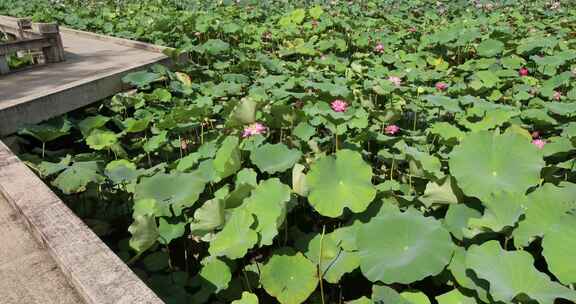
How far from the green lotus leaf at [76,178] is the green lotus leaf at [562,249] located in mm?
1804

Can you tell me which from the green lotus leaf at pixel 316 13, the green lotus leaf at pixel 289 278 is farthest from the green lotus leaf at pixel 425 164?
the green lotus leaf at pixel 316 13

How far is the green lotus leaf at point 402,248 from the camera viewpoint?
1.35 m

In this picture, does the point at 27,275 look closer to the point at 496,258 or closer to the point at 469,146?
the point at 496,258

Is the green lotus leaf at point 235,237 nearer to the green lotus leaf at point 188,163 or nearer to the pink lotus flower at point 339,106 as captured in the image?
the green lotus leaf at point 188,163

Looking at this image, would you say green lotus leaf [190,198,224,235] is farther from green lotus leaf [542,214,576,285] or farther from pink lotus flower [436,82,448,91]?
pink lotus flower [436,82,448,91]

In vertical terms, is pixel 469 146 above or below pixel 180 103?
above

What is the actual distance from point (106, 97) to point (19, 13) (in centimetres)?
575

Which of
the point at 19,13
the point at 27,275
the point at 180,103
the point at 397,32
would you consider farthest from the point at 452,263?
the point at 19,13

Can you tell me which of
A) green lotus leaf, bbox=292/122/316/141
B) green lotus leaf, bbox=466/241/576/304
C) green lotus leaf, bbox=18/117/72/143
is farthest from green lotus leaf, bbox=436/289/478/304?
green lotus leaf, bbox=18/117/72/143

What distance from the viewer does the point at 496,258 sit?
1343mm

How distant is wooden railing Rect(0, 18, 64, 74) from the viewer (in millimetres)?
3590

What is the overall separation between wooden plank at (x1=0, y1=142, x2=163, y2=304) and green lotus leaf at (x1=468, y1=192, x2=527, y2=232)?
3.41ft

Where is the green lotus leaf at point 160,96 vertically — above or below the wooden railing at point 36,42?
below

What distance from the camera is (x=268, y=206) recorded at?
1.70m
